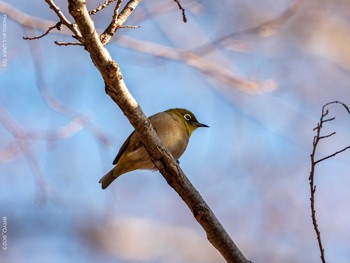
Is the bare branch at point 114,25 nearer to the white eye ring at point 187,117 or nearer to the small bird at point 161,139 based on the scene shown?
the small bird at point 161,139

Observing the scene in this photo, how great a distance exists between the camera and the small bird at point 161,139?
4453 mm

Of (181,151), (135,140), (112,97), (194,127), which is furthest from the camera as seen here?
(194,127)

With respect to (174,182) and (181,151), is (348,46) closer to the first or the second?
(181,151)

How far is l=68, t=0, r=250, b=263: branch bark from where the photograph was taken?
2.64m

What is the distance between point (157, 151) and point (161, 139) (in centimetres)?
187

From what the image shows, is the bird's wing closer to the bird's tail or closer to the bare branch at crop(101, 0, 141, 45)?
the bird's tail

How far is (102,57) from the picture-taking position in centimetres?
262

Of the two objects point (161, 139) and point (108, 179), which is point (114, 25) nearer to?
point (161, 139)

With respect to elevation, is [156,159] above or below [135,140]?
below

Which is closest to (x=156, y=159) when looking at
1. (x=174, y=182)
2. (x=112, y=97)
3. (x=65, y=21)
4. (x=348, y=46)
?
(x=174, y=182)

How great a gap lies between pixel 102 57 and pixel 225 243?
117 centimetres

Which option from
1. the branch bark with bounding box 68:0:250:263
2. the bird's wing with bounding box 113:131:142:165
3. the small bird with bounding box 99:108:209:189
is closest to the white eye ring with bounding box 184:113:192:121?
the small bird with bounding box 99:108:209:189

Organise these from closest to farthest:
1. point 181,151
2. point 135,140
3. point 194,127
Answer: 1. point 135,140
2. point 181,151
3. point 194,127

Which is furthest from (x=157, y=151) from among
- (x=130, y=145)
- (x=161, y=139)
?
(x=161, y=139)
